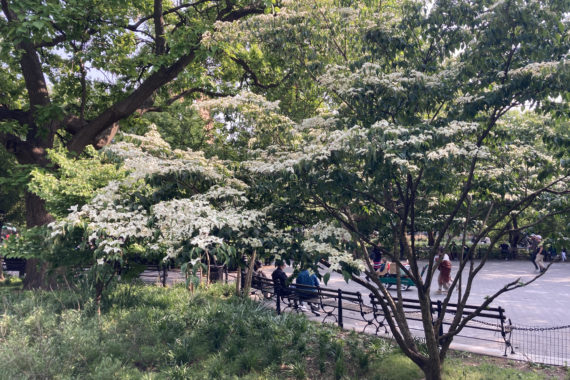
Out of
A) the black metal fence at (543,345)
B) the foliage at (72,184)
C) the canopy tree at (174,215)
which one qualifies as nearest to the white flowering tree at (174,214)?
the canopy tree at (174,215)

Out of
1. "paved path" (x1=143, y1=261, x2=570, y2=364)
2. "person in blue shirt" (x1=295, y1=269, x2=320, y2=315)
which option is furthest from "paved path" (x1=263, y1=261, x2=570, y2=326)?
"person in blue shirt" (x1=295, y1=269, x2=320, y2=315)

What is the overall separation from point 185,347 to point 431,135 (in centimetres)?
513

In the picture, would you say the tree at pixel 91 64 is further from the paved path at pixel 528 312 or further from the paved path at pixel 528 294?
the paved path at pixel 528 294

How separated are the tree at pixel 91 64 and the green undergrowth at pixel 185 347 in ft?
15.5

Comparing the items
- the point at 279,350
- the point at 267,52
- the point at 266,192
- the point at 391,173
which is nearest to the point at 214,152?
the point at 267,52

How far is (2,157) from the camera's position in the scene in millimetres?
14188

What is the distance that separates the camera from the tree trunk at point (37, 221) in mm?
10797

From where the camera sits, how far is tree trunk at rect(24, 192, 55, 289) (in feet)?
35.4

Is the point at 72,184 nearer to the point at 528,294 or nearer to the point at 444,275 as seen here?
the point at 444,275

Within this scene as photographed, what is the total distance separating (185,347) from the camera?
6.60 m

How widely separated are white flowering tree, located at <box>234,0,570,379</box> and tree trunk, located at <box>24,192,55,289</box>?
A: 728 cm

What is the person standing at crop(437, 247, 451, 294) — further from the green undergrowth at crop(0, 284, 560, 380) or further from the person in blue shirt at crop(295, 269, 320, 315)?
the green undergrowth at crop(0, 284, 560, 380)

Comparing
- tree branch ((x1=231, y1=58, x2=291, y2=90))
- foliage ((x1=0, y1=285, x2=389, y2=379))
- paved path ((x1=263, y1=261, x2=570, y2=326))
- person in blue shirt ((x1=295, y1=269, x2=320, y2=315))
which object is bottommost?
paved path ((x1=263, y1=261, x2=570, y2=326))

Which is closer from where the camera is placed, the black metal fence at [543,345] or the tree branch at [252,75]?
the black metal fence at [543,345]
